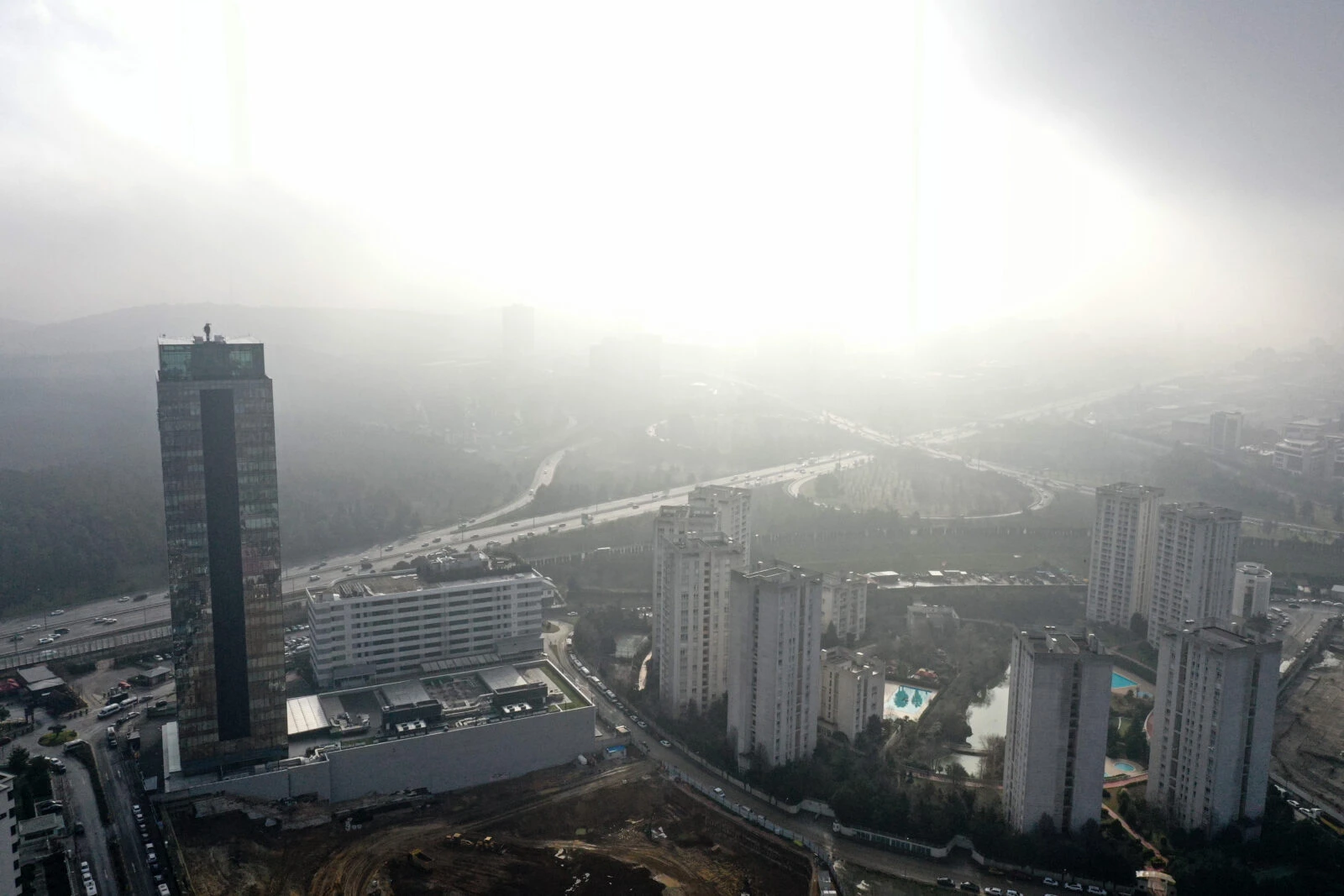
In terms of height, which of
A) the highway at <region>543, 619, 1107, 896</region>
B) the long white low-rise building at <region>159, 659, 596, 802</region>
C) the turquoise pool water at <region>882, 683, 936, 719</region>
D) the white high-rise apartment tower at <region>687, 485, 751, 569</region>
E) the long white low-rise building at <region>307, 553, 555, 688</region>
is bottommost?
the turquoise pool water at <region>882, 683, 936, 719</region>

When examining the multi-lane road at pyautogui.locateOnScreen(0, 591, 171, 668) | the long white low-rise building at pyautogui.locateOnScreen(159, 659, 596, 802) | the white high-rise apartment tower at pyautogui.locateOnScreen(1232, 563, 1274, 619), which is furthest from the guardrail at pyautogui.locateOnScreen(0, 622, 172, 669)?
the white high-rise apartment tower at pyautogui.locateOnScreen(1232, 563, 1274, 619)

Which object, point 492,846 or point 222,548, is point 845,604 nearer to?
point 492,846

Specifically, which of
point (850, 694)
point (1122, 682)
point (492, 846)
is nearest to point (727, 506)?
point (850, 694)

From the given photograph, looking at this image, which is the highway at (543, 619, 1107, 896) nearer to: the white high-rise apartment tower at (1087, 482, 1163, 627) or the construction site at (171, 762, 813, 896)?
the construction site at (171, 762, 813, 896)

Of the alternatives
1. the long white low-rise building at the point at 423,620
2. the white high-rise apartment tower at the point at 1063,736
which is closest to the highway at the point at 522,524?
the long white low-rise building at the point at 423,620

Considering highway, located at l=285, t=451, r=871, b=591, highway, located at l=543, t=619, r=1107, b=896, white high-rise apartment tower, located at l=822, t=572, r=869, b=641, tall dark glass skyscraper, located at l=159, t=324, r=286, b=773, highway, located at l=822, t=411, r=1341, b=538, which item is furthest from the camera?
highway, located at l=822, t=411, r=1341, b=538

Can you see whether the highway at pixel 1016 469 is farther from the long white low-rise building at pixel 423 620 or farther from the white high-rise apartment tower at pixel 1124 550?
the long white low-rise building at pixel 423 620

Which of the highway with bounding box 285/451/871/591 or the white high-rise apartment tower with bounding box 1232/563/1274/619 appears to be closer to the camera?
the white high-rise apartment tower with bounding box 1232/563/1274/619
